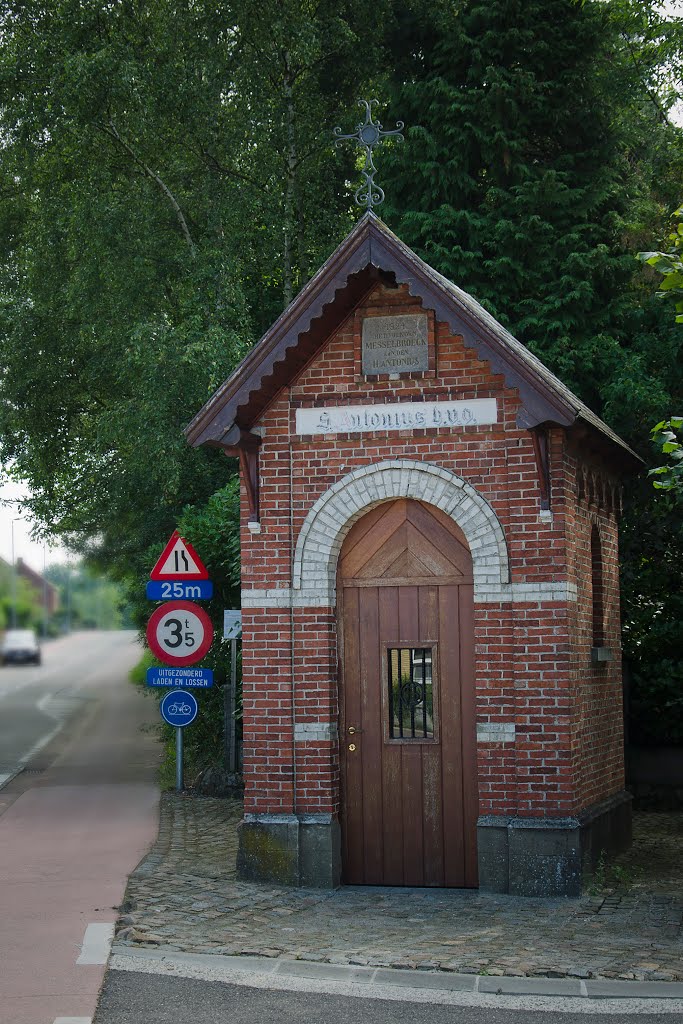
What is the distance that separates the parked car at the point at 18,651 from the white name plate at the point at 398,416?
60690 mm

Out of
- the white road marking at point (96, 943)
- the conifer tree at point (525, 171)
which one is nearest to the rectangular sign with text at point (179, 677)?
the white road marking at point (96, 943)

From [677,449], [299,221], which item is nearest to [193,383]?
[299,221]

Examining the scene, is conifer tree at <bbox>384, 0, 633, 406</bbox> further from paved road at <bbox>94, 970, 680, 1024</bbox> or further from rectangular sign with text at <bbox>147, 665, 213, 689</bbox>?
paved road at <bbox>94, 970, 680, 1024</bbox>

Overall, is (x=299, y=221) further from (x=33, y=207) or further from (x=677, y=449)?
(x=677, y=449)

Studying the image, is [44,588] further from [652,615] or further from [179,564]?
[179,564]

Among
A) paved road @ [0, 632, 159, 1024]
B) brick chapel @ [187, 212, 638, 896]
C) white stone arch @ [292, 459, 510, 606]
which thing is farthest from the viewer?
white stone arch @ [292, 459, 510, 606]

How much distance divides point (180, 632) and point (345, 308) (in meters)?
4.73

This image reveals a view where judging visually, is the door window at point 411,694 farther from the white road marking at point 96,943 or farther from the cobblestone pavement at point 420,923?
the white road marking at point 96,943

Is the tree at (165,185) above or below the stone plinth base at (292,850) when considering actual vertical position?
above

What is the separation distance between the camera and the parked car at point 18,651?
69.4 meters

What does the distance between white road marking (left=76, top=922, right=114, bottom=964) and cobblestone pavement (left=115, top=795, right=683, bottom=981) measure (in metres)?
0.09

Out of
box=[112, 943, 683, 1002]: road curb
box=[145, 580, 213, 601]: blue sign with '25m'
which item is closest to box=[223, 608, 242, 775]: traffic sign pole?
box=[145, 580, 213, 601]: blue sign with '25m'

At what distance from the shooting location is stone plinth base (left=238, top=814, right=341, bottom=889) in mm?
10766

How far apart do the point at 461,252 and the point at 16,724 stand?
54.8 ft
